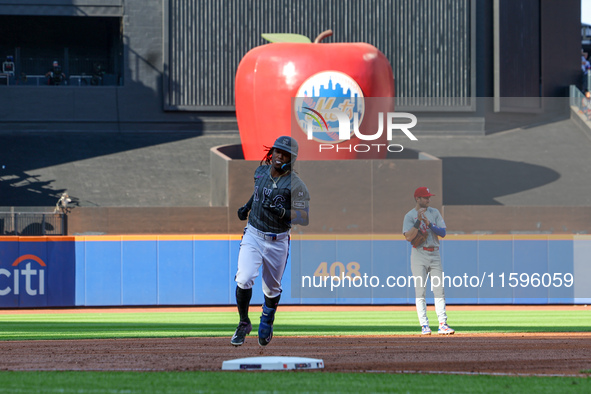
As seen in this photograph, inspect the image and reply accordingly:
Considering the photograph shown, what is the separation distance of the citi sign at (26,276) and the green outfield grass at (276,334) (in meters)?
1.41

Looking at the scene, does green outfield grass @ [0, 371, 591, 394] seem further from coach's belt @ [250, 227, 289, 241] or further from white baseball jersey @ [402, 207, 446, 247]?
white baseball jersey @ [402, 207, 446, 247]

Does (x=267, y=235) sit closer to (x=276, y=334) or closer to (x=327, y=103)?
(x=276, y=334)

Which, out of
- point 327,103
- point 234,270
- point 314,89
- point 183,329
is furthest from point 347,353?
point 314,89

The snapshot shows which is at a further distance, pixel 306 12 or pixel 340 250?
pixel 306 12

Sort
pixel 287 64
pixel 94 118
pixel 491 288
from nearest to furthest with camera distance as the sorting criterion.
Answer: pixel 491 288 < pixel 287 64 < pixel 94 118

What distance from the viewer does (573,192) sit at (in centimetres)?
2503

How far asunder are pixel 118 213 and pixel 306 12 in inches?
572

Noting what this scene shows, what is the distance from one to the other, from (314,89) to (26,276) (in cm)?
970

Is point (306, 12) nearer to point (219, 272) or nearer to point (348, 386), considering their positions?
point (219, 272)

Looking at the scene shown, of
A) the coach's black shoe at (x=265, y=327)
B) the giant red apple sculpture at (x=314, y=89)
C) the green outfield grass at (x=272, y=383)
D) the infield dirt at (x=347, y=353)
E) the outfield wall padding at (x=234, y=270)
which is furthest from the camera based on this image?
the giant red apple sculpture at (x=314, y=89)

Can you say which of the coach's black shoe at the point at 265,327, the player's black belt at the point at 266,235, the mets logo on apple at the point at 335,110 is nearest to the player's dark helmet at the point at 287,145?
the player's black belt at the point at 266,235

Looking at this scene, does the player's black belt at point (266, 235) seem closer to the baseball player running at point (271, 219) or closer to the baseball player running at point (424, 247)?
the baseball player running at point (271, 219)

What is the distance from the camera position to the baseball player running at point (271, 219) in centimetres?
761

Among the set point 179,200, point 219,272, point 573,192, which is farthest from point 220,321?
point 573,192
